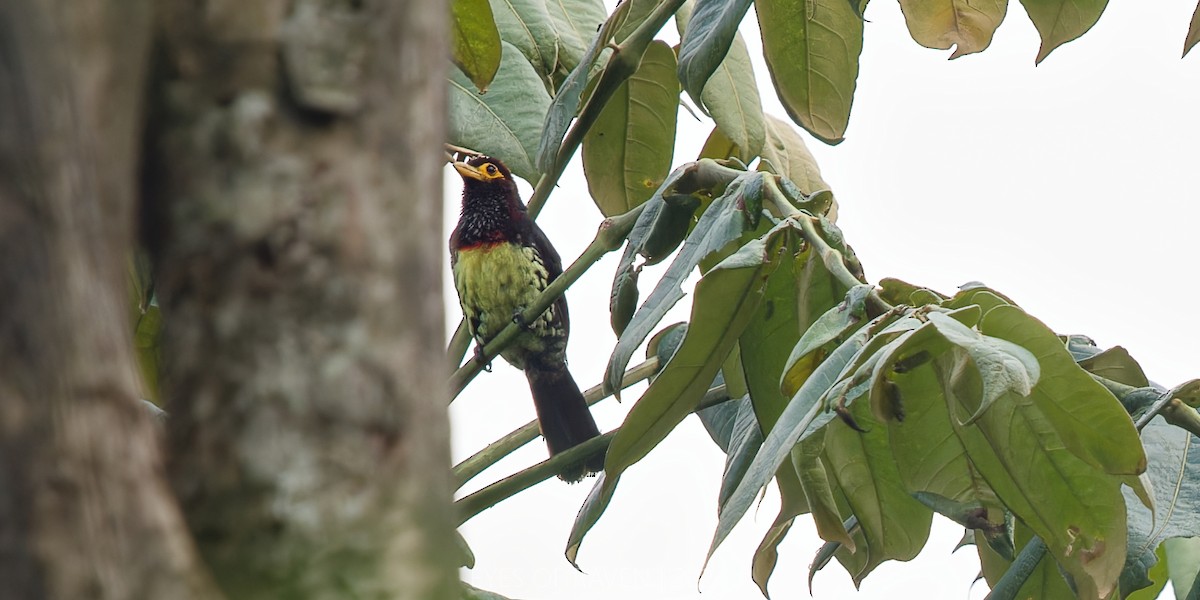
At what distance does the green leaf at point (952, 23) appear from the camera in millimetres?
1859

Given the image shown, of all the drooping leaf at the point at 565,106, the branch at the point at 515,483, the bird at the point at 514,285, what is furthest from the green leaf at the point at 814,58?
the bird at the point at 514,285

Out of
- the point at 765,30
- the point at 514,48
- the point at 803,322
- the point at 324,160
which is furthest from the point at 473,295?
the point at 324,160

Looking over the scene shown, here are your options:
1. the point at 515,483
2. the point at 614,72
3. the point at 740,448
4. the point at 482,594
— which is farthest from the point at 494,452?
the point at 614,72

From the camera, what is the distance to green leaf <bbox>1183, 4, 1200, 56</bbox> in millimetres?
1709

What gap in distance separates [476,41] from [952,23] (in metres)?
0.72

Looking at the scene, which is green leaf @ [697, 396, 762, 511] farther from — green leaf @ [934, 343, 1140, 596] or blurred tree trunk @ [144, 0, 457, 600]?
blurred tree trunk @ [144, 0, 457, 600]

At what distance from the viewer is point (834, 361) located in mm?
1183

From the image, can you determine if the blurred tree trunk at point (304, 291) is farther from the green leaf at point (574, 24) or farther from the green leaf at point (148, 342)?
the green leaf at point (574, 24)

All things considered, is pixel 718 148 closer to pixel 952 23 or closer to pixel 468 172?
pixel 952 23

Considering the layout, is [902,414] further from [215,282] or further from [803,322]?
[215,282]

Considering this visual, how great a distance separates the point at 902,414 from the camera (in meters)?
1.20

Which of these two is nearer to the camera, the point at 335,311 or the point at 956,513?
the point at 335,311

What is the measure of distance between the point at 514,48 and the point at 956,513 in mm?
1285

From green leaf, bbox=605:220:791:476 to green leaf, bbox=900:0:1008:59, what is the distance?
615mm
